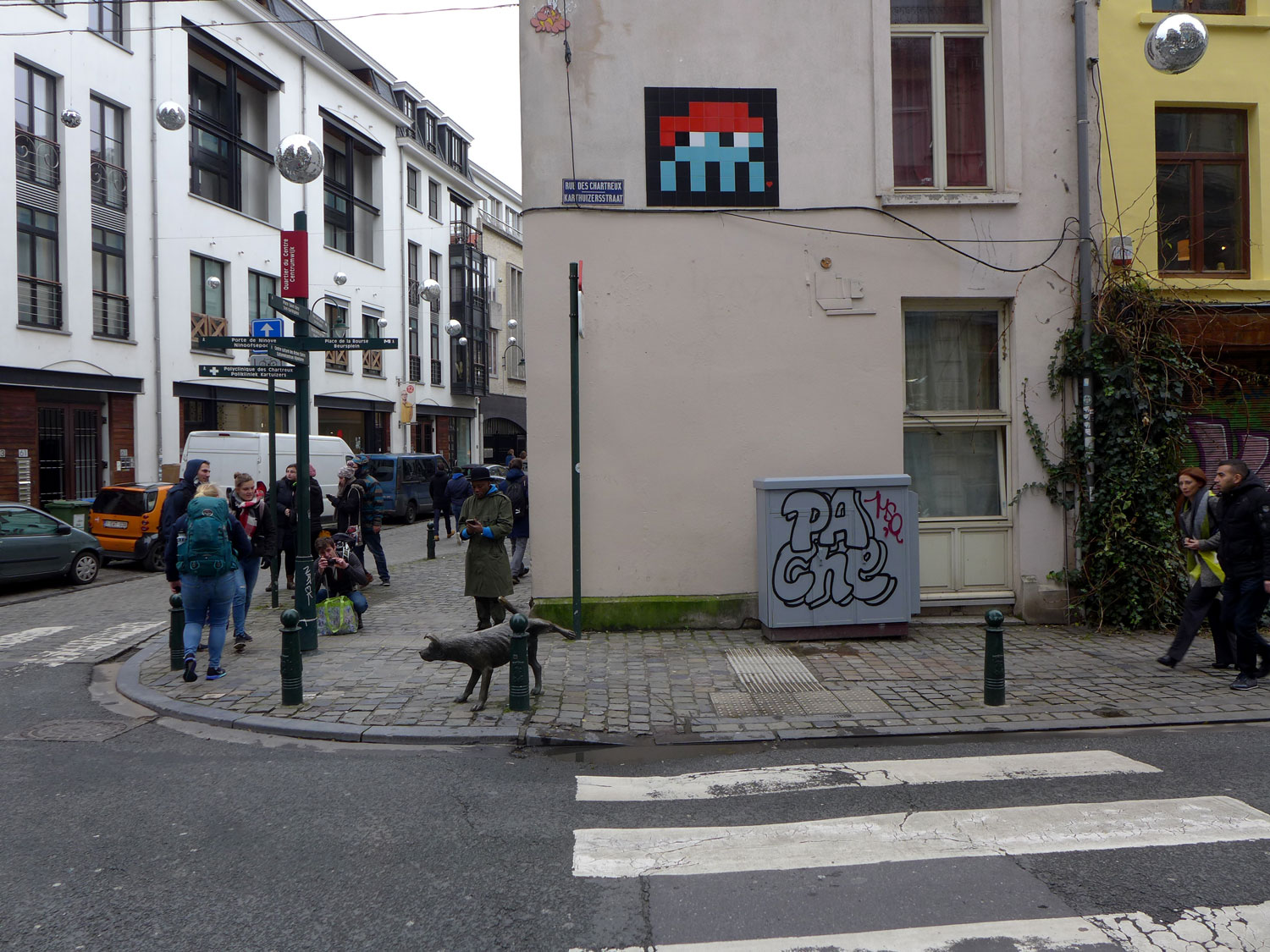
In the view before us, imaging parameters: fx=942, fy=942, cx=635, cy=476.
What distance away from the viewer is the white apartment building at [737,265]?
9.76 meters

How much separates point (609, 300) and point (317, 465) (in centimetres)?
1586

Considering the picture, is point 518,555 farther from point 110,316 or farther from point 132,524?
point 110,316

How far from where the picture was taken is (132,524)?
55.6 feet

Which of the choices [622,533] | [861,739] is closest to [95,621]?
[622,533]

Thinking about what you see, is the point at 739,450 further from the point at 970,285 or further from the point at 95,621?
the point at 95,621

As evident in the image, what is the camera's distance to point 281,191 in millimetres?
31219

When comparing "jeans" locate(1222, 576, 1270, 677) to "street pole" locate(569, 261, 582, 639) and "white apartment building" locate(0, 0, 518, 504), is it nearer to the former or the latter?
"street pole" locate(569, 261, 582, 639)

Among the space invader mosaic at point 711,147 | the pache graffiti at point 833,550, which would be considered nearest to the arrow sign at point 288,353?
the space invader mosaic at point 711,147

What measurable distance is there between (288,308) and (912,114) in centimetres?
690

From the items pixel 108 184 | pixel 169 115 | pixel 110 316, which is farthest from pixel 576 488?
pixel 108 184

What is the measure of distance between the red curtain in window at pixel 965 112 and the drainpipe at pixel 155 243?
2153 centimetres

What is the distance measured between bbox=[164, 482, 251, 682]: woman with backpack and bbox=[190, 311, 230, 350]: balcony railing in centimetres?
2004

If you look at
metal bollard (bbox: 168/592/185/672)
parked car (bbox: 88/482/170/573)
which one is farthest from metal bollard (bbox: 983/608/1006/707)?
parked car (bbox: 88/482/170/573)

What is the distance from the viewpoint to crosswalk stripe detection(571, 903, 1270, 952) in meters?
3.44
